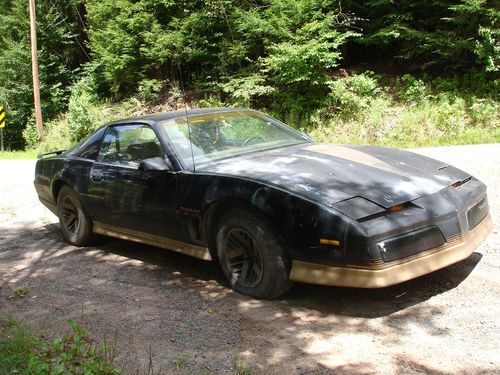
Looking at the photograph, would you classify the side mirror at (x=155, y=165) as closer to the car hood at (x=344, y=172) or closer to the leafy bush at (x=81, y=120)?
the car hood at (x=344, y=172)

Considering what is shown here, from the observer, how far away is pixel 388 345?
3.07 meters

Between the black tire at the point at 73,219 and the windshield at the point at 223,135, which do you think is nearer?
the windshield at the point at 223,135

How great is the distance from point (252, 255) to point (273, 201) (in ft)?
1.71

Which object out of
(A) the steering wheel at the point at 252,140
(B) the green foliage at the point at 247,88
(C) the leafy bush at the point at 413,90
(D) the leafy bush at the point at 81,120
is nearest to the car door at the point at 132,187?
(A) the steering wheel at the point at 252,140

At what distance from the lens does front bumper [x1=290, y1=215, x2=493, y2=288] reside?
3.29 meters

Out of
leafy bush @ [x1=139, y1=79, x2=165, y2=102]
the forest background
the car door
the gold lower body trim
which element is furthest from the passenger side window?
leafy bush @ [x1=139, y1=79, x2=165, y2=102]

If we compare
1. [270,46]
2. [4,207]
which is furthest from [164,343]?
[270,46]

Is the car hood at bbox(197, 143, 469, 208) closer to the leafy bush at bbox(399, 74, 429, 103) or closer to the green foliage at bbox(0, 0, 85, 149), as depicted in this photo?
the leafy bush at bbox(399, 74, 429, 103)

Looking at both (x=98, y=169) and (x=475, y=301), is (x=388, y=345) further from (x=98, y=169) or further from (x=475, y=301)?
(x=98, y=169)

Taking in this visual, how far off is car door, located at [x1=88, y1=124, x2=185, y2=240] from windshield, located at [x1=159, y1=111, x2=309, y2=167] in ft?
0.70

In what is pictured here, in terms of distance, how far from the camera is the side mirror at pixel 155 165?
174 inches

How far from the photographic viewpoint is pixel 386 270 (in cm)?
329

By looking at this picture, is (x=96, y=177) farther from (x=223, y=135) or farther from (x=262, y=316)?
(x=262, y=316)

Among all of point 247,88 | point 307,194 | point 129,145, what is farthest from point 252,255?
point 247,88
